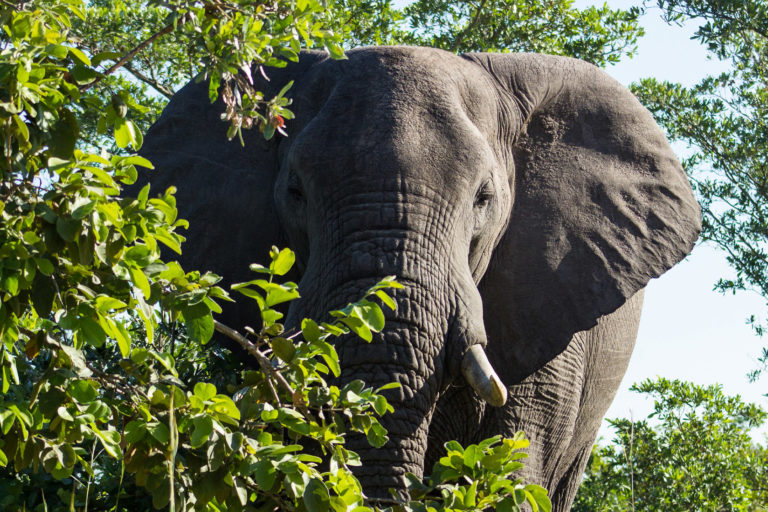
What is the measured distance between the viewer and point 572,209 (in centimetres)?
511

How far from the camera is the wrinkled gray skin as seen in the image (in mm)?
4234

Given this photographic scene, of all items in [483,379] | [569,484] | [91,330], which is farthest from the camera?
[569,484]

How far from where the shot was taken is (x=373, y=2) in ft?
28.8

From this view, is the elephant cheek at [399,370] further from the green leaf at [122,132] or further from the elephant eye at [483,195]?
the green leaf at [122,132]

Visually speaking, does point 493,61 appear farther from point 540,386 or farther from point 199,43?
point 199,43

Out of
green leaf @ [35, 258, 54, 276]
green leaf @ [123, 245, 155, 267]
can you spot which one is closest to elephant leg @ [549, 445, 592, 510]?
green leaf @ [123, 245, 155, 267]

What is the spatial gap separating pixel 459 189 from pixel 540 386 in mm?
1070

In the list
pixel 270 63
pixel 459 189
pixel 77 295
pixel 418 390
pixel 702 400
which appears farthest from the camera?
pixel 702 400

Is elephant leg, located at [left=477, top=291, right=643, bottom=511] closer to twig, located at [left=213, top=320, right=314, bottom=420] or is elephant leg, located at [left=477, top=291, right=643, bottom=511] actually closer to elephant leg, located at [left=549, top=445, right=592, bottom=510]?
elephant leg, located at [left=549, top=445, right=592, bottom=510]

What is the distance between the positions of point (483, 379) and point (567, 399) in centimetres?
120

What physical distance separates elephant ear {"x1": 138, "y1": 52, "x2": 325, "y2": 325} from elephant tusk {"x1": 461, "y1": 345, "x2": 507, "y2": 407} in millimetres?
1168

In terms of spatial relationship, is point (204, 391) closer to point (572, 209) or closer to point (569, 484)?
point (572, 209)

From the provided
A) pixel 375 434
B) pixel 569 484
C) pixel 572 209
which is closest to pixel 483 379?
pixel 572 209

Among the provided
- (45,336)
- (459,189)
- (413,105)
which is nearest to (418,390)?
(459,189)
